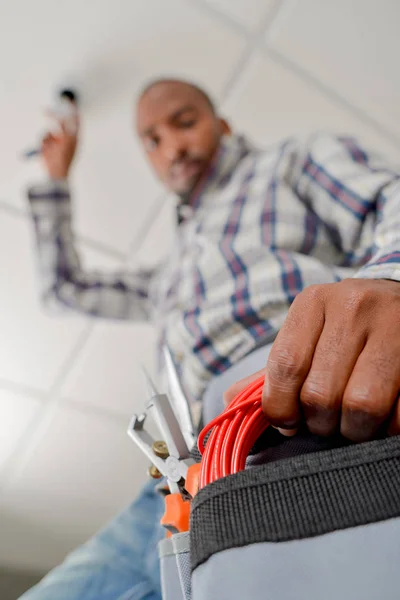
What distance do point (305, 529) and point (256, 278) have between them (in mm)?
472

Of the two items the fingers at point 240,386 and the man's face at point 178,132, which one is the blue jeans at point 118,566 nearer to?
the fingers at point 240,386

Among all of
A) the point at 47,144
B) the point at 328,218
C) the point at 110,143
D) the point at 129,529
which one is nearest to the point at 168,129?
the point at 110,143

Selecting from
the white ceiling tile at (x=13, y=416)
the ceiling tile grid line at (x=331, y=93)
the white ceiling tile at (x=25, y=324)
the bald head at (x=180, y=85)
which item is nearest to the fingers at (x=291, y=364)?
the bald head at (x=180, y=85)

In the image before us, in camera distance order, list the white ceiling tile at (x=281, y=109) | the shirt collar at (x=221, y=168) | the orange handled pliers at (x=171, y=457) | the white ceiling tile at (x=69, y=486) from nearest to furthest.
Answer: the orange handled pliers at (x=171, y=457), the shirt collar at (x=221, y=168), the white ceiling tile at (x=281, y=109), the white ceiling tile at (x=69, y=486)

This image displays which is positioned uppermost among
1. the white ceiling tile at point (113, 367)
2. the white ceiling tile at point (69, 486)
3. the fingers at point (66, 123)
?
the fingers at point (66, 123)

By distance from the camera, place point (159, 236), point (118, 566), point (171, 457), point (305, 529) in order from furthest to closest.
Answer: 1. point (159, 236)
2. point (118, 566)
3. point (171, 457)
4. point (305, 529)

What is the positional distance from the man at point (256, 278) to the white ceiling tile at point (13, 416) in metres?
0.58

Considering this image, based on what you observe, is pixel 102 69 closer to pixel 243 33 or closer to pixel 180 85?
pixel 180 85

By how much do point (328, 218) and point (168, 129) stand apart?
496mm

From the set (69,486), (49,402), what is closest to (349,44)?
(49,402)

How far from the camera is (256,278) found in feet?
2.40

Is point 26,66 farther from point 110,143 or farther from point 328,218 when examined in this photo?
point 328,218

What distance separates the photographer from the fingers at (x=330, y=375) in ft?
1.15

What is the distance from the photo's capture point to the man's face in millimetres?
1109
